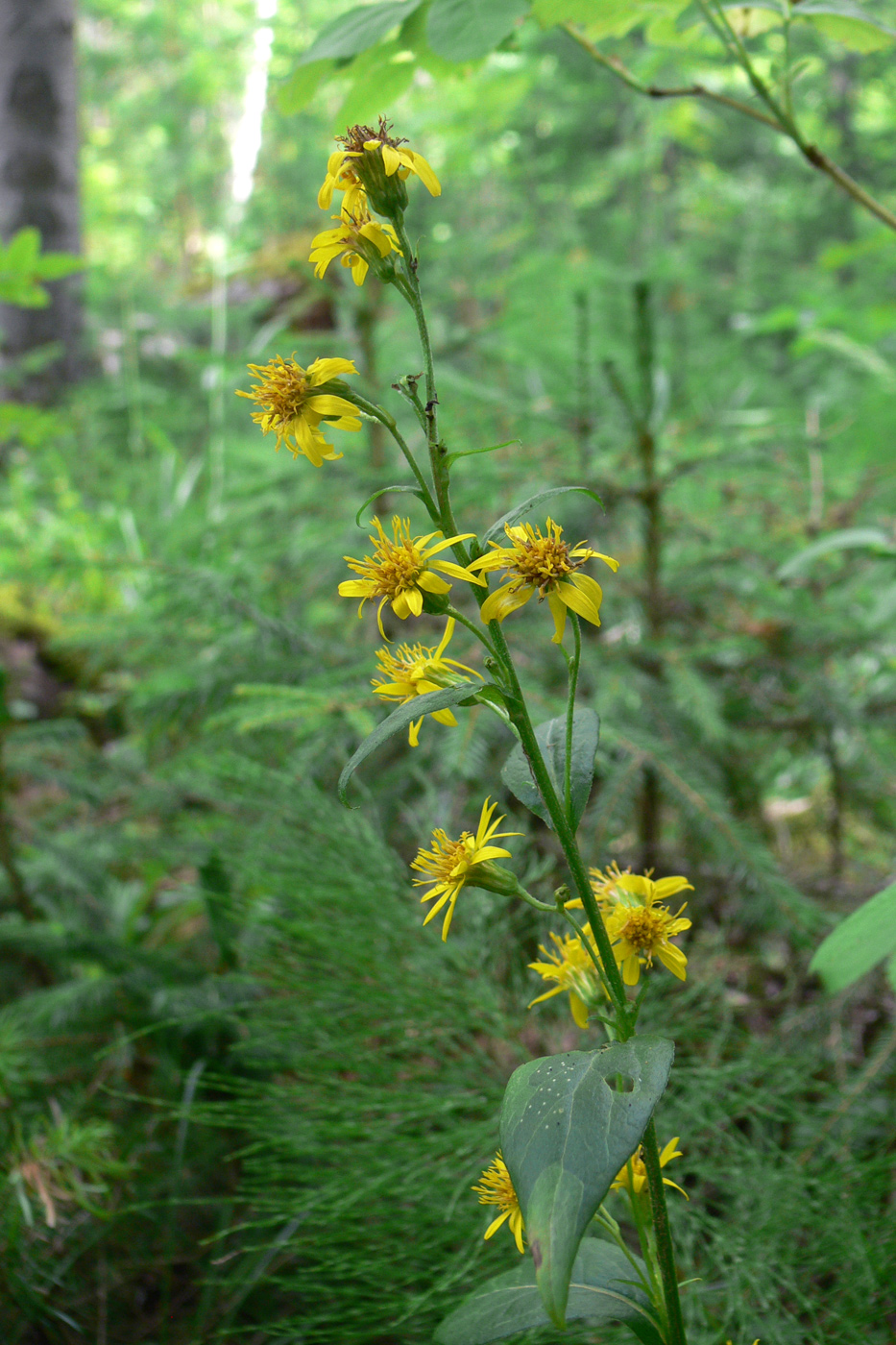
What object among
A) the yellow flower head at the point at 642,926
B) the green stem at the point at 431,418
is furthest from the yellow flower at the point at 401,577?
the yellow flower head at the point at 642,926

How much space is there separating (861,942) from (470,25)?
0.73m

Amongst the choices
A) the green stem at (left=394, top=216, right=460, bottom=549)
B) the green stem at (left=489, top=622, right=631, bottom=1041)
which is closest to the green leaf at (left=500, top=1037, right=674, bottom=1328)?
the green stem at (left=489, top=622, right=631, bottom=1041)

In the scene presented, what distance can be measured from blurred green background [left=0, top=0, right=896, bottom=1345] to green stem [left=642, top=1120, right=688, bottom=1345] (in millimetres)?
206

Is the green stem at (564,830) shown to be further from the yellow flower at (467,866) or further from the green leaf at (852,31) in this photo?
the green leaf at (852,31)

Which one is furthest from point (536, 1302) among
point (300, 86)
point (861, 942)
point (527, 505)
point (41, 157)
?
point (41, 157)

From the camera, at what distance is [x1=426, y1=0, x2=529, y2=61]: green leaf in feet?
2.02

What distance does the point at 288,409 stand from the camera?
48cm

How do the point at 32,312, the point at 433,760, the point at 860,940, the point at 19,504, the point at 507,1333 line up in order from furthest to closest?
the point at 32,312
the point at 19,504
the point at 433,760
the point at 860,940
the point at 507,1333

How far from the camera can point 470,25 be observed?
2.07ft

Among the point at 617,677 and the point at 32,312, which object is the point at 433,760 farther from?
the point at 32,312

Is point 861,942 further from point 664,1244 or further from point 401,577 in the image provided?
point 401,577

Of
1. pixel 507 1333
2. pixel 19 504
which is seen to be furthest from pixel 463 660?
pixel 19 504

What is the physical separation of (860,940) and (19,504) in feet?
6.58

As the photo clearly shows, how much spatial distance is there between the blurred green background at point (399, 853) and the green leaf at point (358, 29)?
8cm
